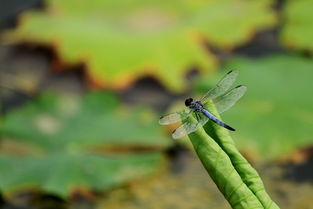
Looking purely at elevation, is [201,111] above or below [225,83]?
below

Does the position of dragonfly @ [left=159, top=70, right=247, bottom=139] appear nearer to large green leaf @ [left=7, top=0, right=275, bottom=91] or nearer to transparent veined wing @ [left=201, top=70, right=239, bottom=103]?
transparent veined wing @ [left=201, top=70, right=239, bottom=103]

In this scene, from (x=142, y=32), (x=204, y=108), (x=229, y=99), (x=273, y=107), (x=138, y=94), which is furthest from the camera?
(x=142, y=32)

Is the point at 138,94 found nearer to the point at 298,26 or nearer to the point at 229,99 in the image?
the point at 298,26

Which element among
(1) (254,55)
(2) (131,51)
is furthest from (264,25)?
(2) (131,51)

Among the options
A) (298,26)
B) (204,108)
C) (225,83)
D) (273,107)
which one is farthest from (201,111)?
(298,26)

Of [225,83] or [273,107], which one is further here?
[273,107]

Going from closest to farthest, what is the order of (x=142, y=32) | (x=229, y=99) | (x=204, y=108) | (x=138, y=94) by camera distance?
(x=204, y=108), (x=229, y=99), (x=138, y=94), (x=142, y=32)

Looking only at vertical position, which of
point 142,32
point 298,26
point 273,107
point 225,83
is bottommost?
point 225,83
